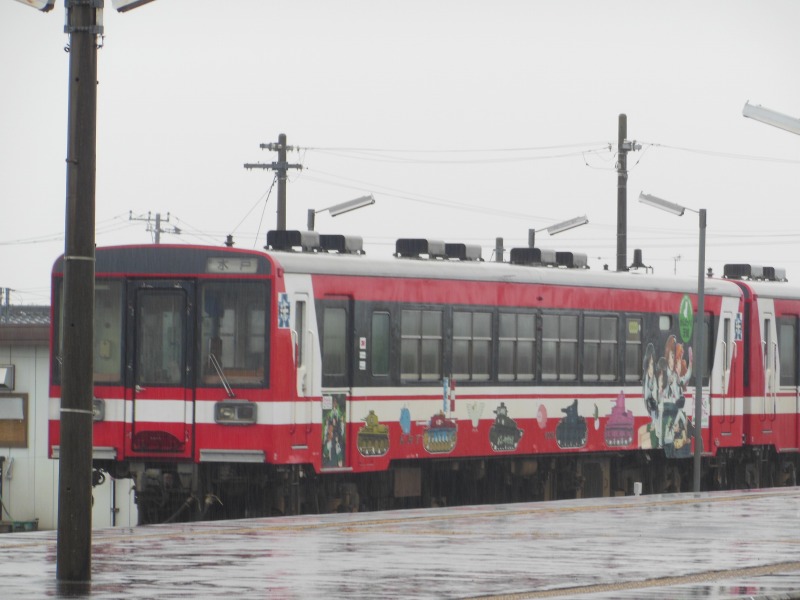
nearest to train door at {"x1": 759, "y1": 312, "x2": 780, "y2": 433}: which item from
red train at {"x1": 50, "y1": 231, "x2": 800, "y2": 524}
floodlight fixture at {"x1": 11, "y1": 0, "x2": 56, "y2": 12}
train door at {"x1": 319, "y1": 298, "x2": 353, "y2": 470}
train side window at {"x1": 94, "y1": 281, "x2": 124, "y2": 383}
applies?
red train at {"x1": 50, "y1": 231, "x2": 800, "y2": 524}

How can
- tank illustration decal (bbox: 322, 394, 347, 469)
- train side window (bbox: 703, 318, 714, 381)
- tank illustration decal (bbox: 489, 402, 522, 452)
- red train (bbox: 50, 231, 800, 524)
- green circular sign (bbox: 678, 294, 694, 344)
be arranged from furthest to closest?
train side window (bbox: 703, 318, 714, 381)
green circular sign (bbox: 678, 294, 694, 344)
tank illustration decal (bbox: 489, 402, 522, 452)
tank illustration decal (bbox: 322, 394, 347, 469)
red train (bbox: 50, 231, 800, 524)

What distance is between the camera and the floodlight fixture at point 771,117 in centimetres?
2512

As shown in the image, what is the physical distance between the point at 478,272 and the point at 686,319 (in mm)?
5036

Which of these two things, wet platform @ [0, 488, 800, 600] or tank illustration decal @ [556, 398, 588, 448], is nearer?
wet platform @ [0, 488, 800, 600]

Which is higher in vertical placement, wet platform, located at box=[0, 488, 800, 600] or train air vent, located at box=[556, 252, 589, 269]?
train air vent, located at box=[556, 252, 589, 269]

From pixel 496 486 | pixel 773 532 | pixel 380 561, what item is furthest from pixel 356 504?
pixel 380 561

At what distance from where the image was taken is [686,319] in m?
27.0

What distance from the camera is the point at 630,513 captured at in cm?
1853

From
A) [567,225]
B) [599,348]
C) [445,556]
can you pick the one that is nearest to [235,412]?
[599,348]

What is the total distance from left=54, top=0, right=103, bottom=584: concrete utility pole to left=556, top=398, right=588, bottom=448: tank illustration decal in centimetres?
1343

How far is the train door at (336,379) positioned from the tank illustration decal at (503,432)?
9.54 ft

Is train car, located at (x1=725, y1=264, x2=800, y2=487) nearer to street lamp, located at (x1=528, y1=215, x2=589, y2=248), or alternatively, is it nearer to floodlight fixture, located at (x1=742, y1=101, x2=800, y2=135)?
floodlight fixture, located at (x1=742, y1=101, x2=800, y2=135)

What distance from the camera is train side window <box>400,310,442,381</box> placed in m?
22.0

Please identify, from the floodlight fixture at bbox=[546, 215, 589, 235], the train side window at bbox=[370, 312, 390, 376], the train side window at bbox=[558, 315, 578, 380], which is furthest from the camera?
the floodlight fixture at bbox=[546, 215, 589, 235]
